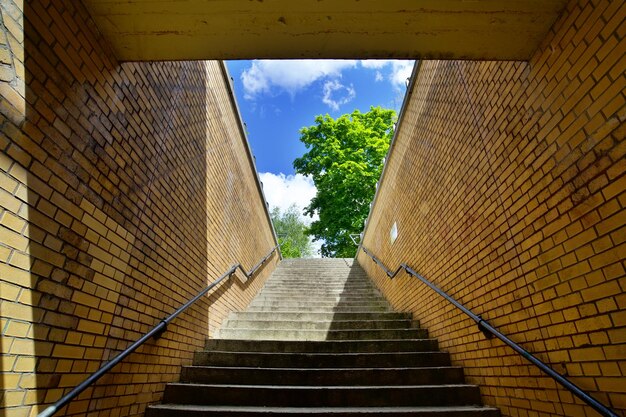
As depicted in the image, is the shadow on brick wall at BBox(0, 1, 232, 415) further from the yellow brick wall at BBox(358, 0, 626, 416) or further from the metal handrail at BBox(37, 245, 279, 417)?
the yellow brick wall at BBox(358, 0, 626, 416)

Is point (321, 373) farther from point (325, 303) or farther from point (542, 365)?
point (325, 303)

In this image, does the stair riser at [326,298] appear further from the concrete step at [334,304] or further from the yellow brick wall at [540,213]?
the yellow brick wall at [540,213]

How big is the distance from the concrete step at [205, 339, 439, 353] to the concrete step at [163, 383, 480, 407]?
90 centimetres

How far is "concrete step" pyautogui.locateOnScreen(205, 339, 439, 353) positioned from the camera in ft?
12.4

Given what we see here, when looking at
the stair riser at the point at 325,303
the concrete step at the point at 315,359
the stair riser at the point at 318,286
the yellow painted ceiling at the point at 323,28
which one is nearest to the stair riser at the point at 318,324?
the concrete step at the point at 315,359

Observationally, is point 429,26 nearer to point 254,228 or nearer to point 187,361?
point 187,361

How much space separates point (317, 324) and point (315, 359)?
99 cm

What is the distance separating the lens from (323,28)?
205cm

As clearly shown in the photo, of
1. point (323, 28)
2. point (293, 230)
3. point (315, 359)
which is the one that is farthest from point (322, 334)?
point (293, 230)

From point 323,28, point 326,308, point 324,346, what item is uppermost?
point 323,28

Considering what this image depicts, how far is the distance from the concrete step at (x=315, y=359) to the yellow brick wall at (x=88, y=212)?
0.31 meters

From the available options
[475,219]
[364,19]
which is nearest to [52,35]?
[364,19]

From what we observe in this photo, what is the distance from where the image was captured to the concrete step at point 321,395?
9.25 feet

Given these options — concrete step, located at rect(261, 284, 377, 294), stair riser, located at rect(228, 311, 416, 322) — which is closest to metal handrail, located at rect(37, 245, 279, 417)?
stair riser, located at rect(228, 311, 416, 322)
